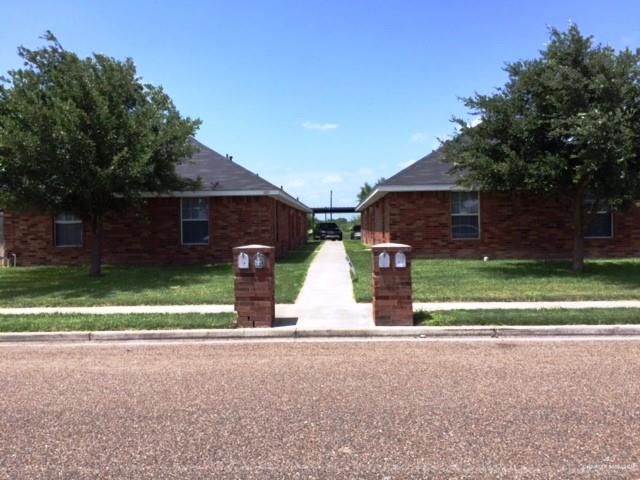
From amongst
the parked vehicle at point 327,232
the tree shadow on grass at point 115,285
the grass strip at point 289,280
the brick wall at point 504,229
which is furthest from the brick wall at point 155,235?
the parked vehicle at point 327,232

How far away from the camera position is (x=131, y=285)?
46.3 feet

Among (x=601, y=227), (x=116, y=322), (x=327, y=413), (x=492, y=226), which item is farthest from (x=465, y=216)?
(x=327, y=413)

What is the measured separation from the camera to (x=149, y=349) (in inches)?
309

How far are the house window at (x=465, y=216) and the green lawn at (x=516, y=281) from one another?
1.59 metres

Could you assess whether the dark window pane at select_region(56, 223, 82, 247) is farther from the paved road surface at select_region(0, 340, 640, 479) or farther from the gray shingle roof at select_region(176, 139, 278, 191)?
the paved road surface at select_region(0, 340, 640, 479)

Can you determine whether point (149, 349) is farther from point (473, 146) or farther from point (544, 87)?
point (544, 87)

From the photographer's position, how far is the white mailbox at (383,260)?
8.95 m

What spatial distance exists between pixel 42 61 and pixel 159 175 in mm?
4605

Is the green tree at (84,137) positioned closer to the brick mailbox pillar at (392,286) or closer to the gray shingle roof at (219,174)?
the gray shingle roof at (219,174)

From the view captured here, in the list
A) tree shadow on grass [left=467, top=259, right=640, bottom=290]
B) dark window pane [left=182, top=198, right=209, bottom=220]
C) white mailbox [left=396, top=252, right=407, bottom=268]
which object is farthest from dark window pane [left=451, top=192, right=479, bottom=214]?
white mailbox [left=396, top=252, right=407, bottom=268]

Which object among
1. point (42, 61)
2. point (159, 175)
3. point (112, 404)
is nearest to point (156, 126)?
point (159, 175)

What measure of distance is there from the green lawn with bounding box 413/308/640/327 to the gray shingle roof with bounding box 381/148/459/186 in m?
10.3

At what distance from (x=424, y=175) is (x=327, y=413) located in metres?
16.3

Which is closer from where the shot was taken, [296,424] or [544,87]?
[296,424]
